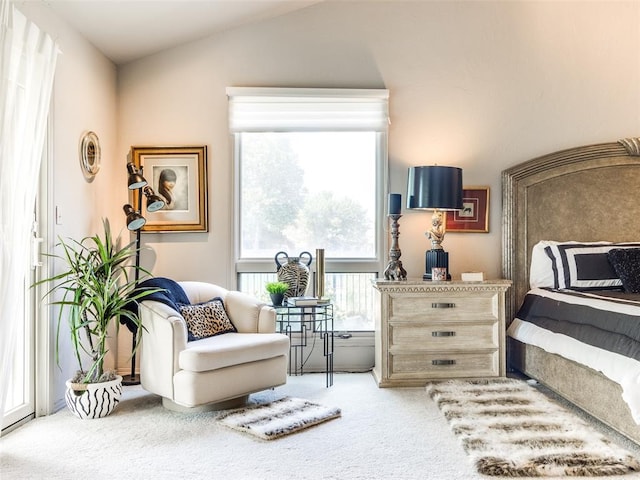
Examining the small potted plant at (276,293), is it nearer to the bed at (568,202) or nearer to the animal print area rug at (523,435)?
the animal print area rug at (523,435)

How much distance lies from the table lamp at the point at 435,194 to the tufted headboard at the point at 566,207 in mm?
577

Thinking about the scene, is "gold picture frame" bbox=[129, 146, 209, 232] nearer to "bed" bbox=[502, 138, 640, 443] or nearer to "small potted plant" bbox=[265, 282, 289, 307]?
"small potted plant" bbox=[265, 282, 289, 307]

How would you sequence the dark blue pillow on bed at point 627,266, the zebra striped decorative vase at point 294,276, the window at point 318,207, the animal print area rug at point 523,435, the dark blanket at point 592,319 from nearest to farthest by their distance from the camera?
the animal print area rug at point 523,435 → the dark blanket at point 592,319 → the dark blue pillow on bed at point 627,266 → the zebra striped decorative vase at point 294,276 → the window at point 318,207

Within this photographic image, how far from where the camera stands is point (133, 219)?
388 centimetres

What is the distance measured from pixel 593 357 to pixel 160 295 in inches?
98.3

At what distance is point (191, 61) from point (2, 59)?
2.08 meters

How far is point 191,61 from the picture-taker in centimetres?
421

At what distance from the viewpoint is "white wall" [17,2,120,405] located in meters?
3.21

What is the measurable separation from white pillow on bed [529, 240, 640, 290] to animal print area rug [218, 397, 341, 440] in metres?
1.94

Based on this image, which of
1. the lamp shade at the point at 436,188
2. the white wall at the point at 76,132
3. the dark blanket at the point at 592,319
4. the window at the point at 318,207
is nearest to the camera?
the dark blanket at the point at 592,319

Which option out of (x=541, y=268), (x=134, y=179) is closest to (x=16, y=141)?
(x=134, y=179)

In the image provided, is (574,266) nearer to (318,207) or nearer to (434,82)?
(434,82)

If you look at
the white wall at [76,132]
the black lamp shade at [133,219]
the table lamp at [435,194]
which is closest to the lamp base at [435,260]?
the table lamp at [435,194]

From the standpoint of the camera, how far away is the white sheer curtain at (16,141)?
2.33 metres
